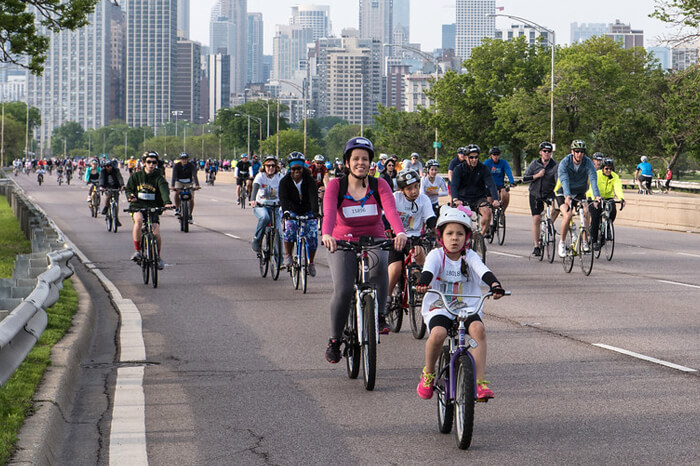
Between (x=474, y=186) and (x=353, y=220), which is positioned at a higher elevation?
(x=474, y=186)

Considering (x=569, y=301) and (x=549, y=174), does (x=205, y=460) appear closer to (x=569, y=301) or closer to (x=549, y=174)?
(x=569, y=301)

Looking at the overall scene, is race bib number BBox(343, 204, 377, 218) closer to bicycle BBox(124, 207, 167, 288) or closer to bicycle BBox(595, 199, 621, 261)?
bicycle BBox(124, 207, 167, 288)

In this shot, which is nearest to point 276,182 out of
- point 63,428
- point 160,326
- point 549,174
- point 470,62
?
point 549,174

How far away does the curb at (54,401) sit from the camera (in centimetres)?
602

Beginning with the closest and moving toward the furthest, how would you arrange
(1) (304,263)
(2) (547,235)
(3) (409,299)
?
1. (3) (409,299)
2. (1) (304,263)
3. (2) (547,235)

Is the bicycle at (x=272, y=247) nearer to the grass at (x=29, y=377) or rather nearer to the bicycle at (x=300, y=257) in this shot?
the bicycle at (x=300, y=257)

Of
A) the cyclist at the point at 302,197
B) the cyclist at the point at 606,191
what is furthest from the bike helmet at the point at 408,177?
the cyclist at the point at 606,191

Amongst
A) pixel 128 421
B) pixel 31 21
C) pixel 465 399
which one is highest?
pixel 31 21

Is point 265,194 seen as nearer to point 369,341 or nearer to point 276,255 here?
point 276,255

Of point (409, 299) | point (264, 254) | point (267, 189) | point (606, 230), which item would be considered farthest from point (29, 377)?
point (606, 230)

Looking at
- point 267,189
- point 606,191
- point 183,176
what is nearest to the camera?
point 267,189

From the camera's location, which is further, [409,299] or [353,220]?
[409,299]

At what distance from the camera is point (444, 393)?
663 centimetres

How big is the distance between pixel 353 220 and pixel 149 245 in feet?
23.7
